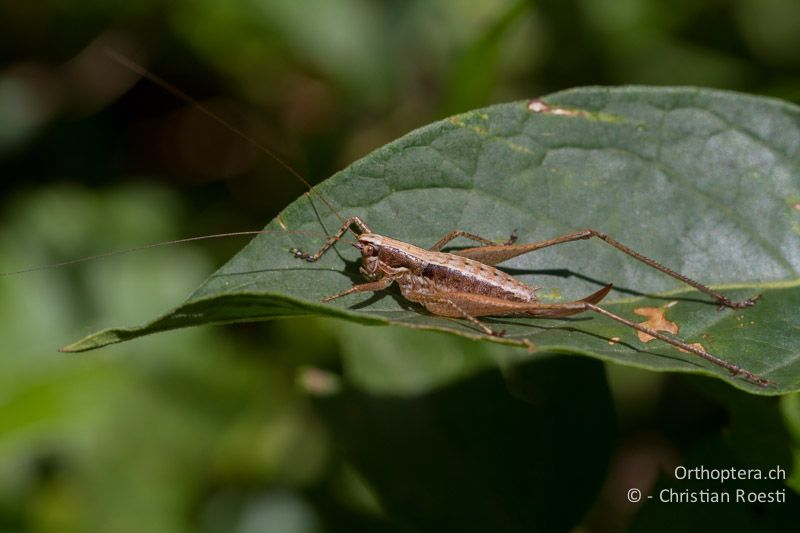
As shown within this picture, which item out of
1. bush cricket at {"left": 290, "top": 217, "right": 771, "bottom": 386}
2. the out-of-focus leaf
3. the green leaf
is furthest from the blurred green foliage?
the green leaf

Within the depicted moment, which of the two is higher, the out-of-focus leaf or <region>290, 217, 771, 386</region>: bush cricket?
<region>290, 217, 771, 386</region>: bush cricket

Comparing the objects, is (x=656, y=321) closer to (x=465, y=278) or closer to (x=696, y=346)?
(x=696, y=346)

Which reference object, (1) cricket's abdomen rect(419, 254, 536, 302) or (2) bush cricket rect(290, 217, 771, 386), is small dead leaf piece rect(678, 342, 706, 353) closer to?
(2) bush cricket rect(290, 217, 771, 386)

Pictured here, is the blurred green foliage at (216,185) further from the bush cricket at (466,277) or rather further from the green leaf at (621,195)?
the green leaf at (621,195)

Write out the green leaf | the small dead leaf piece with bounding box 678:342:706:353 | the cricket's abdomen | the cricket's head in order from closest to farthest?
the small dead leaf piece with bounding box 678:342:706:353
the green leaf
the cricket's abdomen
the cricket's head

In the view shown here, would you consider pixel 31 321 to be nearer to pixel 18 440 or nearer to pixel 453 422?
pixel 18 440

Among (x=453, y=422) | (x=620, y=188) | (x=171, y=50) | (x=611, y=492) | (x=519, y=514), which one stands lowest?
(x=519, y=514)

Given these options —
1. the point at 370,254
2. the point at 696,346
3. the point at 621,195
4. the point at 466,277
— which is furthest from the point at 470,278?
the point at 696,346

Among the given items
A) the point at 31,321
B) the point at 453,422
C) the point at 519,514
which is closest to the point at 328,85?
the point at 31,321
